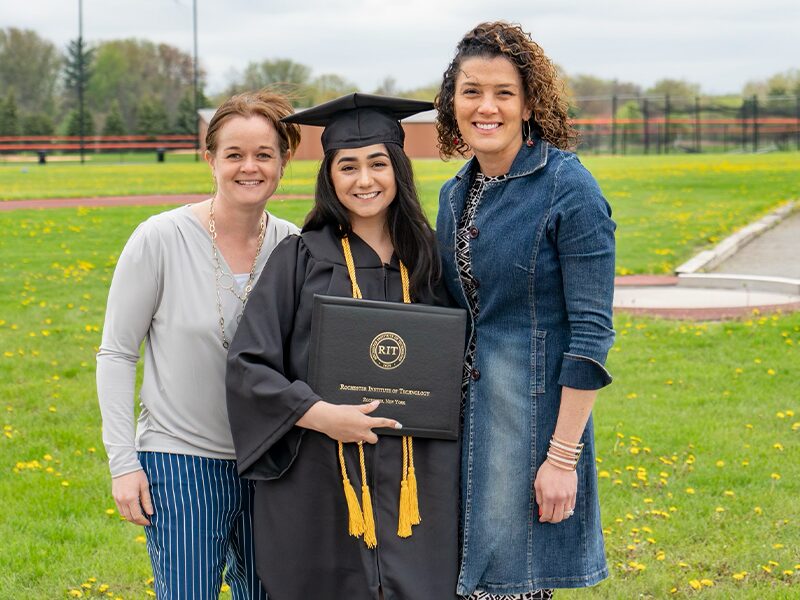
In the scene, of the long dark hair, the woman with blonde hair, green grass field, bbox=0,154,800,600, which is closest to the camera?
the long dark hair

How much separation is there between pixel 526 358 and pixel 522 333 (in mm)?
65

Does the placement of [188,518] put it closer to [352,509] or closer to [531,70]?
[352,509]

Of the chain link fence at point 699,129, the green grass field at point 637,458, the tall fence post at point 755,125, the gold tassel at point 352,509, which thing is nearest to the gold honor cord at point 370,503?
the gold tassel at point 352,509

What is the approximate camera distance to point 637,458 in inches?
233

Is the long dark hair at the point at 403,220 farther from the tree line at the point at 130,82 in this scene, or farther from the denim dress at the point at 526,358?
the tree line at the point at 130,82

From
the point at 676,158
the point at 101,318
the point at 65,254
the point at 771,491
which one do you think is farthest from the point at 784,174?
the point at 771,491

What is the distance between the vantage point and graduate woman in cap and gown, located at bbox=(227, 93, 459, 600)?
2582mm

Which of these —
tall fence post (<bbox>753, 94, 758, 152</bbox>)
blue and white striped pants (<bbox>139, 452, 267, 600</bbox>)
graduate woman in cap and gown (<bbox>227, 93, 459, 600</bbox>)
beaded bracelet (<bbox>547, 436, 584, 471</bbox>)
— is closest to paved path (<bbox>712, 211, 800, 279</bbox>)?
beaded bracelet (<bbox>547, 436, 584, 471</bbox>)

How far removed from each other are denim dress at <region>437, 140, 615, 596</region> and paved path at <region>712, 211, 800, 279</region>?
9.71 meters

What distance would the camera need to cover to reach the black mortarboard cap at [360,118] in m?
2.74

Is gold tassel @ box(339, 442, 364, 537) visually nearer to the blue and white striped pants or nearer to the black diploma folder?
the black diploma folder

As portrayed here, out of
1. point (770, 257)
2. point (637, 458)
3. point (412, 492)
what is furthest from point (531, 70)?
point (770, 257)

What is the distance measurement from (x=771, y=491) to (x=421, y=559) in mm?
3293

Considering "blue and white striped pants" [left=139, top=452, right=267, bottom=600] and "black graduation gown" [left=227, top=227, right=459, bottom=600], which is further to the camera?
"blue and white striped pants" [left=139, top=452, right=267, bottom=600]
